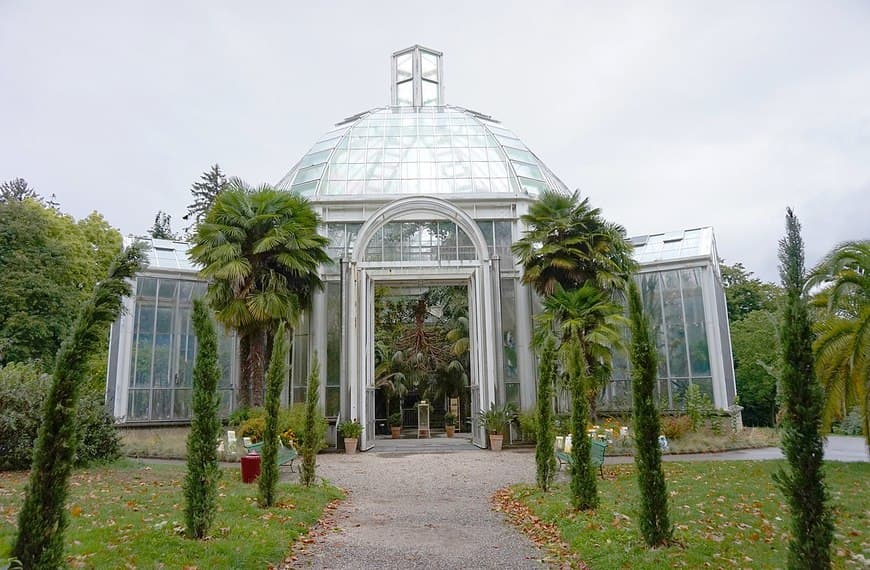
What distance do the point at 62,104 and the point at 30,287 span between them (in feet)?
58.9

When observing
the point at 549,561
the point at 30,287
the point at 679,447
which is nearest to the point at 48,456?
the point at 549,561

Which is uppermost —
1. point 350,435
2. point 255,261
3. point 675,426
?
point 255,261

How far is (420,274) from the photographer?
64.5ft

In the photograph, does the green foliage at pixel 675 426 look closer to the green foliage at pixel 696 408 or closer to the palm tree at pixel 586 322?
the green foliage at pixel 696 408

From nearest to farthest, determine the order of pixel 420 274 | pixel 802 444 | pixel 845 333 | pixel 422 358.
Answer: pixel 802 444, pixel 845 333, pixel 420 274, pixel 422 358

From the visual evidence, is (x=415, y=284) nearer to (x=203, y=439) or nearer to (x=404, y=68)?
(x=404, y=68)

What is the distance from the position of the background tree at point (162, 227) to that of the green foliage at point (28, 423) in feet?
106

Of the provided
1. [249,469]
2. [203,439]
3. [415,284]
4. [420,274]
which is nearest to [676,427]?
[420,274]

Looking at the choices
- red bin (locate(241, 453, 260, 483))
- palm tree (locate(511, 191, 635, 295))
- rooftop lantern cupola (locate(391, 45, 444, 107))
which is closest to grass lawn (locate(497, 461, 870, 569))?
red bin (locate(241, 453, 260, 483))

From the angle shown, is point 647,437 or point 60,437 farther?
point 647,437

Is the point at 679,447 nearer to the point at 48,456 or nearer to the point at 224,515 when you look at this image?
the point at 224,515

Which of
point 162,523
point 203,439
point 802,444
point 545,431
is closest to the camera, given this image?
point 802,444

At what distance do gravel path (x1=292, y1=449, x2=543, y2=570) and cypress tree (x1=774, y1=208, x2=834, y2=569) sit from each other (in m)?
2.54

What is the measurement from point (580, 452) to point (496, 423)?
975 cm
